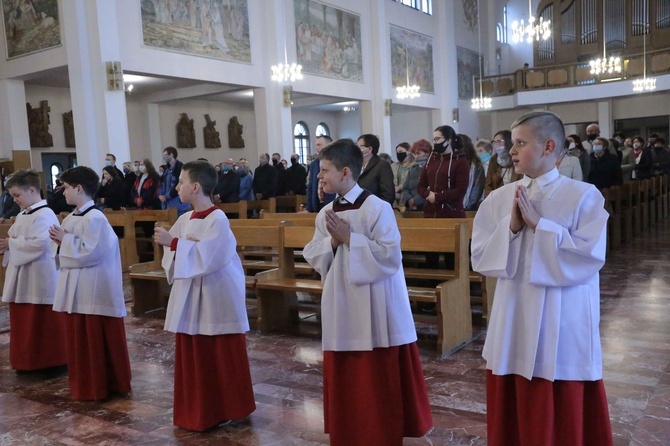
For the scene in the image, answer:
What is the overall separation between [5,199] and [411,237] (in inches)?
262

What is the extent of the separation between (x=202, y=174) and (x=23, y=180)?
197 cm

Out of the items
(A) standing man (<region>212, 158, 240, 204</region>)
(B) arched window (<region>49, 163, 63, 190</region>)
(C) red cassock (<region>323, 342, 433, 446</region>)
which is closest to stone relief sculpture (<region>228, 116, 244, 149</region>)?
(B) arched window (<region>49, 163, 63, 190</region>)

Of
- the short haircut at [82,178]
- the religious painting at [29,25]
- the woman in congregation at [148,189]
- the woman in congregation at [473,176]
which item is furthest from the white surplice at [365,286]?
the religious painting at [29,25]

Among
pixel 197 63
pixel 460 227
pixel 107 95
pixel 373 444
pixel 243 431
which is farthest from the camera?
pixel 197 63

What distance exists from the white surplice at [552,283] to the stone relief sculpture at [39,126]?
15.1m

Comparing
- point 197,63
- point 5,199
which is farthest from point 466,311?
point 197,63

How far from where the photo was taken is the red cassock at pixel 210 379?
3455 millimetres

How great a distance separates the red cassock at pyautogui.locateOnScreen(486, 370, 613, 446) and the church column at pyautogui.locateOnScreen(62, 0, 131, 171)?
35.2 feet

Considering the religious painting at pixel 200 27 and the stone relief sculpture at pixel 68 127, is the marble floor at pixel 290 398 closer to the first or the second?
the religious painting at pixel 200 27

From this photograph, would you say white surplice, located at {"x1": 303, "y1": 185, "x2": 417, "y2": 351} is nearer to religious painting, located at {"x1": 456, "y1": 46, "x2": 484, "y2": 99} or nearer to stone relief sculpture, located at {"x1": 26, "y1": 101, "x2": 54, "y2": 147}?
stone relief sculpture, located at {"x1": 26, "y1": 101, "x2": 54, "y2": 147}

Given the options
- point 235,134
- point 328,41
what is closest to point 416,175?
point 328,41

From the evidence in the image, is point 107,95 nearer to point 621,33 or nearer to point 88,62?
point 88,62

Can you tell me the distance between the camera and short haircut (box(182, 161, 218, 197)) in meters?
3.44

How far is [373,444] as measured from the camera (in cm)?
287
